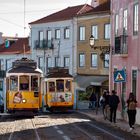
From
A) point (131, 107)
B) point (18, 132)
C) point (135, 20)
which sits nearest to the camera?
point (18, 132)

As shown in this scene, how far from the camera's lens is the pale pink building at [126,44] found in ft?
98.3

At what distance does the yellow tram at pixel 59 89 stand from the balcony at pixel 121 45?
8.30 metres

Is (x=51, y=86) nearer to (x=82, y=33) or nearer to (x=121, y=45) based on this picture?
(x=121, y=45)

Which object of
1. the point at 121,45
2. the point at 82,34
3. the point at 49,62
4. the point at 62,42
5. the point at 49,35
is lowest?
the point at 49,62

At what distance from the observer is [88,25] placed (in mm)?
56125

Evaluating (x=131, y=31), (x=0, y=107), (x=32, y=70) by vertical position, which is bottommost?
(x=0, y=107)

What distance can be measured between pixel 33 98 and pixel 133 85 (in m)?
6.00

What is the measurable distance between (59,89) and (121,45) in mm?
9938

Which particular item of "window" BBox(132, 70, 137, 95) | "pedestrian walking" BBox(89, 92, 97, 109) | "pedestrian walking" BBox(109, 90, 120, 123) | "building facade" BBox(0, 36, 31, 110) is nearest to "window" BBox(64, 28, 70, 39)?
"building facade" BBox(0, 36, 31, 110)

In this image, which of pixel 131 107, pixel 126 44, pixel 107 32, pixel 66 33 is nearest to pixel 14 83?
pixel 126 44

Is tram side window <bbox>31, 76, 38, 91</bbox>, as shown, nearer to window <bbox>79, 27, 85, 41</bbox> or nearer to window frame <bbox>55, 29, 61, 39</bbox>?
window <bbox>79, 27, 85, 41</bbox>

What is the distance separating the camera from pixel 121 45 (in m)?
32.8

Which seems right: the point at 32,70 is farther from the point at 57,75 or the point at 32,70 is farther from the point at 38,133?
the point at 38,133

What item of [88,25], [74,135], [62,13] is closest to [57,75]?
[88,25]
